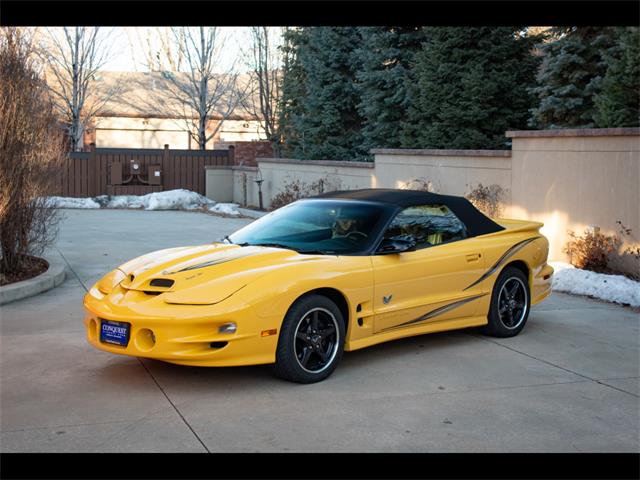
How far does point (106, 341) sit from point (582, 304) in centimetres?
607

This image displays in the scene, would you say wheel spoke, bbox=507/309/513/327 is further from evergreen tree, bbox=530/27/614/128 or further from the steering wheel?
evergreen tree, bbox=530/27/614/128

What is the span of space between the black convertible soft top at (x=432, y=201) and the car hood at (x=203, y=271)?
47.3 inches

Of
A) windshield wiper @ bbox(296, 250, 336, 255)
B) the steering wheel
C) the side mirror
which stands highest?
the steering wheel

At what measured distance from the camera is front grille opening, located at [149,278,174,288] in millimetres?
6188

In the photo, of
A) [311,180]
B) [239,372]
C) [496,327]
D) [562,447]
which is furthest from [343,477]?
[311,180]

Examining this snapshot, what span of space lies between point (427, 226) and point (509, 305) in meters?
1.22

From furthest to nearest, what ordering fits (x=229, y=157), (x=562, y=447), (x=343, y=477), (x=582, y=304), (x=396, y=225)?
(x=229, y=157) → (x=582, y=304) → (x=396, y=225) → (x=562, y=447) → (x=343, y=477)

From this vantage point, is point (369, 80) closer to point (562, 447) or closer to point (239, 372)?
point (239, 372)

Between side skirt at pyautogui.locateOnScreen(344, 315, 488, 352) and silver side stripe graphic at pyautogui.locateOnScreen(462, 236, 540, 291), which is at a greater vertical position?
silver side stripe graphic at pyautogui.locateOnScreen(462, 236, 540, 291)

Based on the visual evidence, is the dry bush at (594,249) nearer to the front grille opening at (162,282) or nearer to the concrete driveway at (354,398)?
the concrete driveway at (354,398)

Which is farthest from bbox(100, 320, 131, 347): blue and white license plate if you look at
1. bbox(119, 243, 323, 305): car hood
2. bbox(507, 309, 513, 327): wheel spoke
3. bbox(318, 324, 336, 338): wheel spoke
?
bbox(507, 309, 513, 327): wheel spoke

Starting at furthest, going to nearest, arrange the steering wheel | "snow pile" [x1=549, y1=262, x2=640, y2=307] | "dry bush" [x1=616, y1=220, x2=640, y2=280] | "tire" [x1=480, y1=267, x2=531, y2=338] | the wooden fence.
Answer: the wooden fence
"dry bush" [x1=616, y1=220, x2=640, y2=280]
"snow pile" [x1=549, y1=262, x2=640, y2=307]
"tire" [x1=480, y1=267, x2=531, y2=338]
the steering wheel

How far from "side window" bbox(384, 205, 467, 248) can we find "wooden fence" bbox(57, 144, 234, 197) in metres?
23.3

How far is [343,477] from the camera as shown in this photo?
427cm
